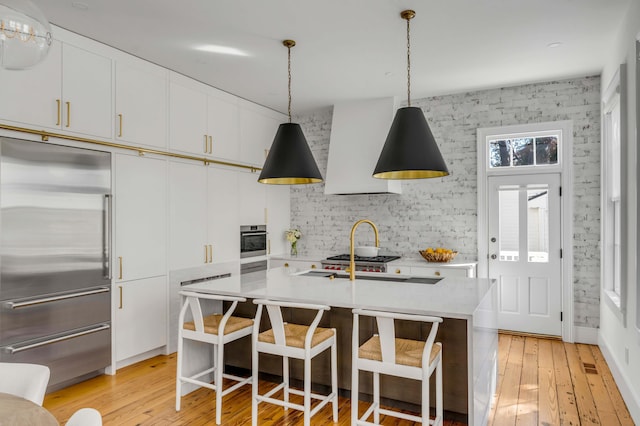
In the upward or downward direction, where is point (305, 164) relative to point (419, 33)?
downward

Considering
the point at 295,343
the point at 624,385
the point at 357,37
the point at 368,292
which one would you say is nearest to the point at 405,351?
the point at 368,292

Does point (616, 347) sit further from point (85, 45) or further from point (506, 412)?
point (85, 45)

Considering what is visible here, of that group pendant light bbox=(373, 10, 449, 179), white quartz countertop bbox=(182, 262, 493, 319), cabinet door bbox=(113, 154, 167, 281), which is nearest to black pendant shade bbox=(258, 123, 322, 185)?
pendant light bbox=(373, 10, 449, 179)

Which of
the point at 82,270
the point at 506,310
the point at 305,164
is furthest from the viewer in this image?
the point at 506,310

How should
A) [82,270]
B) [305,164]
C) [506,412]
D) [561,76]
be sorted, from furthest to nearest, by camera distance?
1. [561,76]
2. [82,270]
3. [305,164]
4. [506,412]

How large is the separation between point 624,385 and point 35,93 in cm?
488

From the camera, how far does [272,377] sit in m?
3.38

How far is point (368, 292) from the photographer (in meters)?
2.85

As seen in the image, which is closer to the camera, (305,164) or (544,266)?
(305,164)

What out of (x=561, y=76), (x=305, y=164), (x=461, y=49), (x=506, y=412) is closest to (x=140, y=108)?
(x=305, y=164)

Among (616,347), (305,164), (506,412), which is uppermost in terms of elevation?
(305,164)

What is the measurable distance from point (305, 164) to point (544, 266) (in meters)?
3.19

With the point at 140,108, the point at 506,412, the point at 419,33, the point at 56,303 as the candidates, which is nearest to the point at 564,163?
the point at 419,33

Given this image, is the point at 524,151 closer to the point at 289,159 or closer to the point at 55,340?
the point at 289,159
